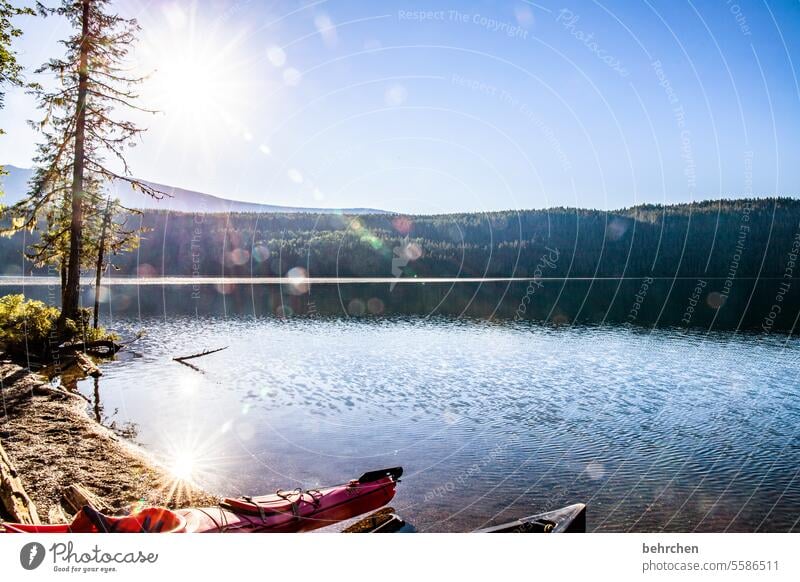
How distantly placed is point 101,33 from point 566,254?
13028 cm

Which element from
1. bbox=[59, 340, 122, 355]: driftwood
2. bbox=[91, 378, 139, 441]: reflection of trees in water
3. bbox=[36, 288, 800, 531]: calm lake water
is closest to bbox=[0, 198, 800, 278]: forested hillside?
bbox=[36, 288, 800, 531]: calm lake water

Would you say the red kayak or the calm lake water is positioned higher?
the red kayak

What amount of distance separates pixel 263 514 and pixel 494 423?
30.9ft

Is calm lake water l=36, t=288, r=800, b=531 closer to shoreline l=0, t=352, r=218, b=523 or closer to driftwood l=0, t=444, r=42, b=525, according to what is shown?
shoreline l=0, t=352, r=218, b=523

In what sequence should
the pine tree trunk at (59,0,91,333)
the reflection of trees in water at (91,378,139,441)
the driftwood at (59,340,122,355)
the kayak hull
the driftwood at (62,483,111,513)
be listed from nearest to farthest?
the kayak hull < the driftwood at (62,483,111,513) < the reflection of trees in water at (91,378,139,441) < the pine tree trunk at (59,0,91,333) < the driftwood at (59,340,122,355)

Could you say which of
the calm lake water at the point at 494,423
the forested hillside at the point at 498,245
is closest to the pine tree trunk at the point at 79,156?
the calm lake water at the point at 494,423

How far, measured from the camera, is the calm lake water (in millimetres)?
10578

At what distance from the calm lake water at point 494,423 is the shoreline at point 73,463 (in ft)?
3.45

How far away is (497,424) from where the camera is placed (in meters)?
15.8

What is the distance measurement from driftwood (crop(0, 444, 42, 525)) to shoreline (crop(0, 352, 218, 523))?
0.43m

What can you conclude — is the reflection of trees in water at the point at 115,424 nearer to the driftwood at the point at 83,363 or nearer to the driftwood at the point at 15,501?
the driftwood at the point at 83,363

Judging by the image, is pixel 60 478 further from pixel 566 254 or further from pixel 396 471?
pixel 566 254

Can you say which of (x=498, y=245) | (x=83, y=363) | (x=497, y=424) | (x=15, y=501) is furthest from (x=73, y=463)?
(x=498, y=245)

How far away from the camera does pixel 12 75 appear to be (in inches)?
555
